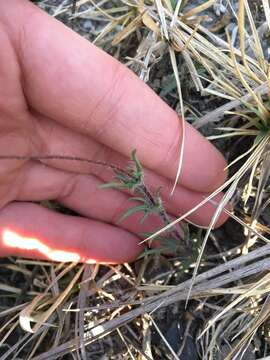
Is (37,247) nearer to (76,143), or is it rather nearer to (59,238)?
(59,238)

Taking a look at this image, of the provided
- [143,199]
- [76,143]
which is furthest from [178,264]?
[76,143]

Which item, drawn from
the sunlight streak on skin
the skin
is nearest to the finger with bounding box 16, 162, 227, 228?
the skin

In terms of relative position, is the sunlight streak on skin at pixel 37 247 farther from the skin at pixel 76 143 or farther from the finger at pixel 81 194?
the finger at pixel 81 194

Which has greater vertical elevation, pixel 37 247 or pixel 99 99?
pixel 99 99

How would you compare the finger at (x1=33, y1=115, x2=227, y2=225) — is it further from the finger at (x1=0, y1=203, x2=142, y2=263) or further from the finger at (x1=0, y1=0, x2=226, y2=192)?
the finger at (x1=0, y1=203, x2=142, y2=263)

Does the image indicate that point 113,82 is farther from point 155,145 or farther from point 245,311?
point 245,311

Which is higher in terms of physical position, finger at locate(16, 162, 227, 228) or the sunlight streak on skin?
finger at locate(16, 162, 227, 228)
